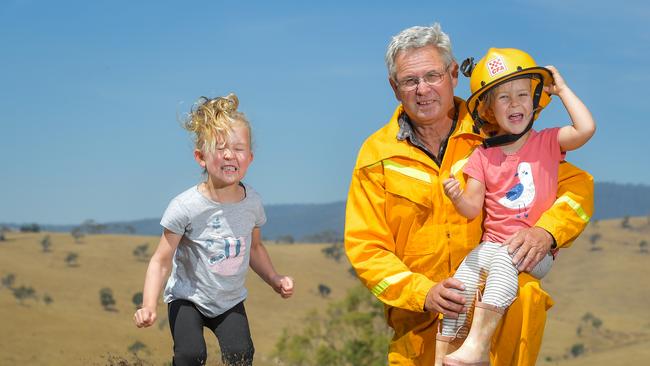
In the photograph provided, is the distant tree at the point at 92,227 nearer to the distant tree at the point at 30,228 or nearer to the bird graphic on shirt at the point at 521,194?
the distant tree at the point at 30,228

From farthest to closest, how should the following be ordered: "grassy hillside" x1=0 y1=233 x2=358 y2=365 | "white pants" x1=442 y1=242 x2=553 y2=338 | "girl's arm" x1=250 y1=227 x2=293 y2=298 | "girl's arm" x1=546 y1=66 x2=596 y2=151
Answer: "grassy hillside" x1=0 y1=233 x2=358 y2=365 < "girl's arm" x1=250 y1=227 x2=293 y2=298 < "girl's arm" x1=546 y1=66 x2=596 y2=151 < "white pants" x1=442 y1=242 x2=553 y2=338

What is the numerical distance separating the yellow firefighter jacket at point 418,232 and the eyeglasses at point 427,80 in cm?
29

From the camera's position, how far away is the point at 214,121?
19.5ft

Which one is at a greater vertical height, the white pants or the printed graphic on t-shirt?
the white pants

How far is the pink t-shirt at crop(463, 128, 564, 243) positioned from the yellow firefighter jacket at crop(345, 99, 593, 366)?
0.54ft

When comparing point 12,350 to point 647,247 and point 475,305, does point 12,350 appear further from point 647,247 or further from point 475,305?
point 647,247

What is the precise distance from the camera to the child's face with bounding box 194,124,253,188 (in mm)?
5895

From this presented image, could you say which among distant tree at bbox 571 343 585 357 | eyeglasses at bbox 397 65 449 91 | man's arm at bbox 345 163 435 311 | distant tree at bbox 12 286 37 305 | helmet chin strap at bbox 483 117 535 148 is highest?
eyeglasses at bbox 397 65 449 91

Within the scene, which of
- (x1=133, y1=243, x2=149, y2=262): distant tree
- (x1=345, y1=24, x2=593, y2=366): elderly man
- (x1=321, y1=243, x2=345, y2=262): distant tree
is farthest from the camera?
(x1=321, y1=243, x2=345, y2=262): distant tree

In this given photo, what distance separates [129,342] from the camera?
46.4 metres

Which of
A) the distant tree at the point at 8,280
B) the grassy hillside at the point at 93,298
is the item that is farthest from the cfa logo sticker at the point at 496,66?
the distant tree at the point at 8,280

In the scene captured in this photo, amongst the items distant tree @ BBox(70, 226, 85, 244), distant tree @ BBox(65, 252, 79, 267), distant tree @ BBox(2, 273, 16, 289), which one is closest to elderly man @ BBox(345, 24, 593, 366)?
distant tree @ BBox(2, 273, 16, 289)

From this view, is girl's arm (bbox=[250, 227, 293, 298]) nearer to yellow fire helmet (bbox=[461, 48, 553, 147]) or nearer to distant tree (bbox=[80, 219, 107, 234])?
yellow fire helmet (bbox=[461, 48, 553, 147])

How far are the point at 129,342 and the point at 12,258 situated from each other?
33.6 meters
